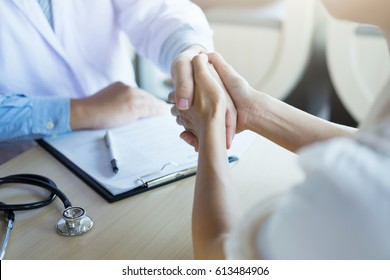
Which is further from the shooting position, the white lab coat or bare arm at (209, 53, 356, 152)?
the white lab coat

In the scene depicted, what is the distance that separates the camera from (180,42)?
3.42 ft

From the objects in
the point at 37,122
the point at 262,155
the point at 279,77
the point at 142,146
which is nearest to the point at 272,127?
the point at 262,155

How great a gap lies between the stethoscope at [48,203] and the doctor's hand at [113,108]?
206mm

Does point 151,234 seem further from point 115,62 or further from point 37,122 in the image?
point 115,62

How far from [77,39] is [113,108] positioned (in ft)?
0.88

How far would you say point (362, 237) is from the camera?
327 millimetres

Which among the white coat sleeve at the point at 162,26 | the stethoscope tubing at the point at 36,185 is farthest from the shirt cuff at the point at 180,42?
the stethoscope tubing at the point at 36,185

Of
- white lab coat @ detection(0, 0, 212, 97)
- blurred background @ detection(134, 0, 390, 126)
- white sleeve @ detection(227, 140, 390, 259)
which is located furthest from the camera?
blurred background @ detection(134, 0, 390, 126)

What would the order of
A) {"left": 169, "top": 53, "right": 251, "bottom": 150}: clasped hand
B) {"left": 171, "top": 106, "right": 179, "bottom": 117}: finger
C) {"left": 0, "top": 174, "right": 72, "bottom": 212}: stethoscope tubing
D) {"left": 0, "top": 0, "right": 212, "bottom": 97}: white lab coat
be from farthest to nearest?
{"left": 0, "top": 0, "right": 212, "bottom": 97}: white lab coat
{"left": 171, "top": 106, "right": 179, "bottom": 117}: finger
{"left": 169, "top": 53, "right": 251, "bottom": 150}: clasped hand
{"left": 0, "top": 174, "right": 72, "bottom": 212}: stethoscope tubing

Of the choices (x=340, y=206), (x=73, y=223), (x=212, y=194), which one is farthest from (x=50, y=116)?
(x=340, y=206)

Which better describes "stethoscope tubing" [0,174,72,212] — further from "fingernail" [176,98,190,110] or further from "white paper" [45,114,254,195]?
"fingernail" [176,98,190,110]

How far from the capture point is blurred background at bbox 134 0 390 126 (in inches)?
70.8

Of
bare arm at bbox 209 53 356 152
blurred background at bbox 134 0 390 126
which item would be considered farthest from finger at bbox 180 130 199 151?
blurred background at bbox 134 0 390 126

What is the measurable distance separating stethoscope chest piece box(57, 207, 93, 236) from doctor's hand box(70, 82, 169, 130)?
308 mm
